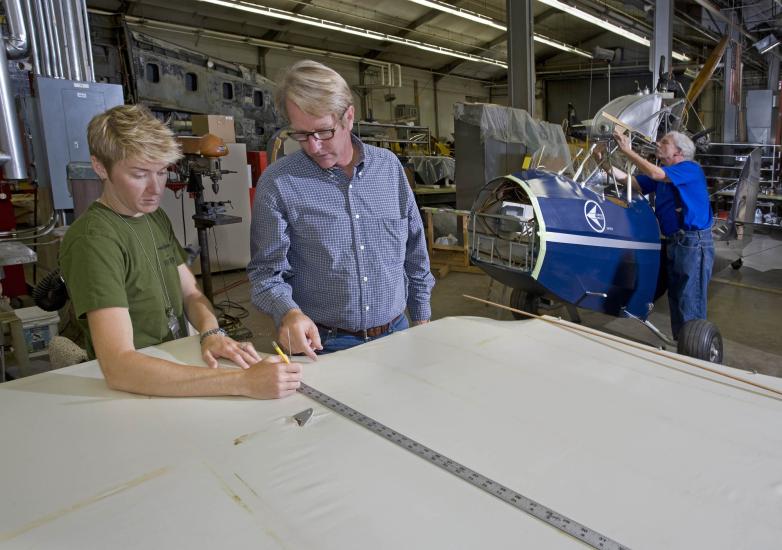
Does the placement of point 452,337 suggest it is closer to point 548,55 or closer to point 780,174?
point 780,174

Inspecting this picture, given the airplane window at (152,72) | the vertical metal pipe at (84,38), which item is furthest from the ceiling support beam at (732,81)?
the vertical metal pipe at (84,38)

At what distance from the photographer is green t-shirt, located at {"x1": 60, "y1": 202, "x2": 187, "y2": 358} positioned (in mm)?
1238

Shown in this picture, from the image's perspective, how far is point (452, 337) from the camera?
1.68m

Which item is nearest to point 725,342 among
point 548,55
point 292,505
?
point 292,505

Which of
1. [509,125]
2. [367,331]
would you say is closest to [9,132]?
[367,331]

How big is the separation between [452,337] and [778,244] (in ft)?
27.9

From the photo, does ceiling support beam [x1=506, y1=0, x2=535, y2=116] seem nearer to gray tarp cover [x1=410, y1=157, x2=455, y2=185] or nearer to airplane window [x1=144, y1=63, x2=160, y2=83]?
gray tarp cover [x1=410, y1=157, x2=455, y2=185]

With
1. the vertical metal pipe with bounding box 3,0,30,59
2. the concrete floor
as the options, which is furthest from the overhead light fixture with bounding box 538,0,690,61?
the vertical metal pipe with bounding box 3,0,30,59

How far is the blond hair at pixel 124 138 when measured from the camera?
4.29 ft

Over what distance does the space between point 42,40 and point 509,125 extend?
4610 mm

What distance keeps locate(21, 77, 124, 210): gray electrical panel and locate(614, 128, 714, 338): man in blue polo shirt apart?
3.36m

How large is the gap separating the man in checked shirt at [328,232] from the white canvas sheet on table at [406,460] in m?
0.20

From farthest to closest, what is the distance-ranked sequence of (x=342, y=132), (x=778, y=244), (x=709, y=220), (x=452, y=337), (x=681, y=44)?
1. (x=681, y=44)
2. (x=778, y=244)
3. (x=709, y=220)
4. (x=452, y=337)
5. (x=342, y=132)

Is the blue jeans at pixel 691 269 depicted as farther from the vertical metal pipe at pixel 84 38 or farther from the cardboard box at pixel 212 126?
the cardboard box at pixel 212 126
